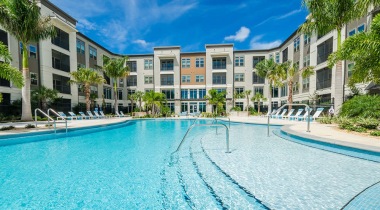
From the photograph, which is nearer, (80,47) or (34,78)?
(34,78)

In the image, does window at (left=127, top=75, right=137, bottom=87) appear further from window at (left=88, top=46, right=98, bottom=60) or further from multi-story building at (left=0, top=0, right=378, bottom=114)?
window at (left=88, top=46, right=98, bottom=60)

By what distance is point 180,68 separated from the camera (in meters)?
35.1

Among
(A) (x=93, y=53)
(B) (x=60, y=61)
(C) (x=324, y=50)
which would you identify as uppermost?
(A) (x=93, y=53)

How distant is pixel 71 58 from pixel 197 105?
22.2 meters

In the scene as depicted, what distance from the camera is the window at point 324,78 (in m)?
20.5

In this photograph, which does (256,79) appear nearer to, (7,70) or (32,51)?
(7,70)

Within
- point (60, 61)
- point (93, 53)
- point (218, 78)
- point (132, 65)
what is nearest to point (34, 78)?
point (60, 61)

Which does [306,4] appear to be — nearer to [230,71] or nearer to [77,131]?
[77,131]

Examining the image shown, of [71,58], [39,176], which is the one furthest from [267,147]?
[71,58]

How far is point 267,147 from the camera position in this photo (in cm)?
682

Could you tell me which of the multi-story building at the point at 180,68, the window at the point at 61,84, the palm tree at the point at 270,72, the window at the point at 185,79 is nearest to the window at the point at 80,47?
the multi-story building at the point at 180,68

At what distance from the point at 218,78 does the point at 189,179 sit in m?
31.6

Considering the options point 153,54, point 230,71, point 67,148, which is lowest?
point 67,148

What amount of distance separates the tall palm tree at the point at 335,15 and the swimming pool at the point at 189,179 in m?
9.81
